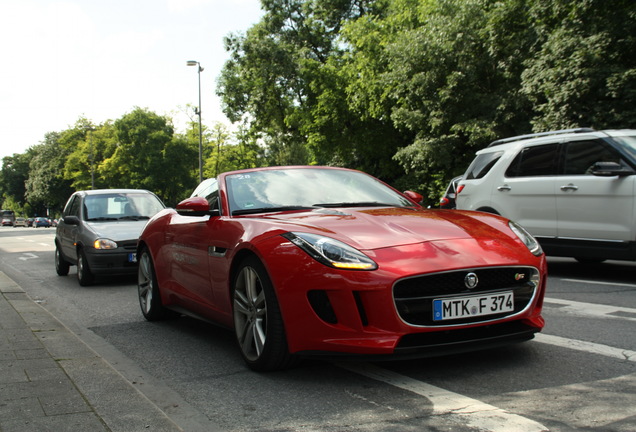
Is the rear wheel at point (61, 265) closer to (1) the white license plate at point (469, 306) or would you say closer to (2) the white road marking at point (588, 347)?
(2) the white road marking at point (588, 347)

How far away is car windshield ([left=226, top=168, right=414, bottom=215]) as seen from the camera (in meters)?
5.13

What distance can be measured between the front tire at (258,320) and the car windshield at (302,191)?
721 millimetres

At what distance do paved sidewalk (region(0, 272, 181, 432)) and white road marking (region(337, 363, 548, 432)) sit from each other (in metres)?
1.32

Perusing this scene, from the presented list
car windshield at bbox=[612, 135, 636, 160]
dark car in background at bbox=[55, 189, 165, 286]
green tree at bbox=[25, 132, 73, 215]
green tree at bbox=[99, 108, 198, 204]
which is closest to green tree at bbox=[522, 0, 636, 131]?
car windshield at bbox=[612, 135, 636, 160]

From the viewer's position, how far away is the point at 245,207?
512 centimetres

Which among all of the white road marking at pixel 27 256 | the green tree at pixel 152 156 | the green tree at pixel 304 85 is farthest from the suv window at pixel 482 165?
the green tree at pixel 152 156

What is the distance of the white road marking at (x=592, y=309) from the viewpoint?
19.3 ft

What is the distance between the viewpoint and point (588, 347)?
461cm

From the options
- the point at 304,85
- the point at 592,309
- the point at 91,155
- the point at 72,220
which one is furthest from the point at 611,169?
the point at 91,155

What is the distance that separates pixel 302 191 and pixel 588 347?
2335 mm

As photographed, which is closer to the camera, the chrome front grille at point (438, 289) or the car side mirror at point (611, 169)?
the chrome front grille at point (438, 289)

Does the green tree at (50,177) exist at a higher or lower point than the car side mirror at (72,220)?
higher

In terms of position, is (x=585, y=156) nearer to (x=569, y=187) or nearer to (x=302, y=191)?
(x=569, y=187)

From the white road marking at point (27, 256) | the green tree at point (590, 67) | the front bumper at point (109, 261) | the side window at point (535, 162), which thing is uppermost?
the green tree at point (590, 67)
